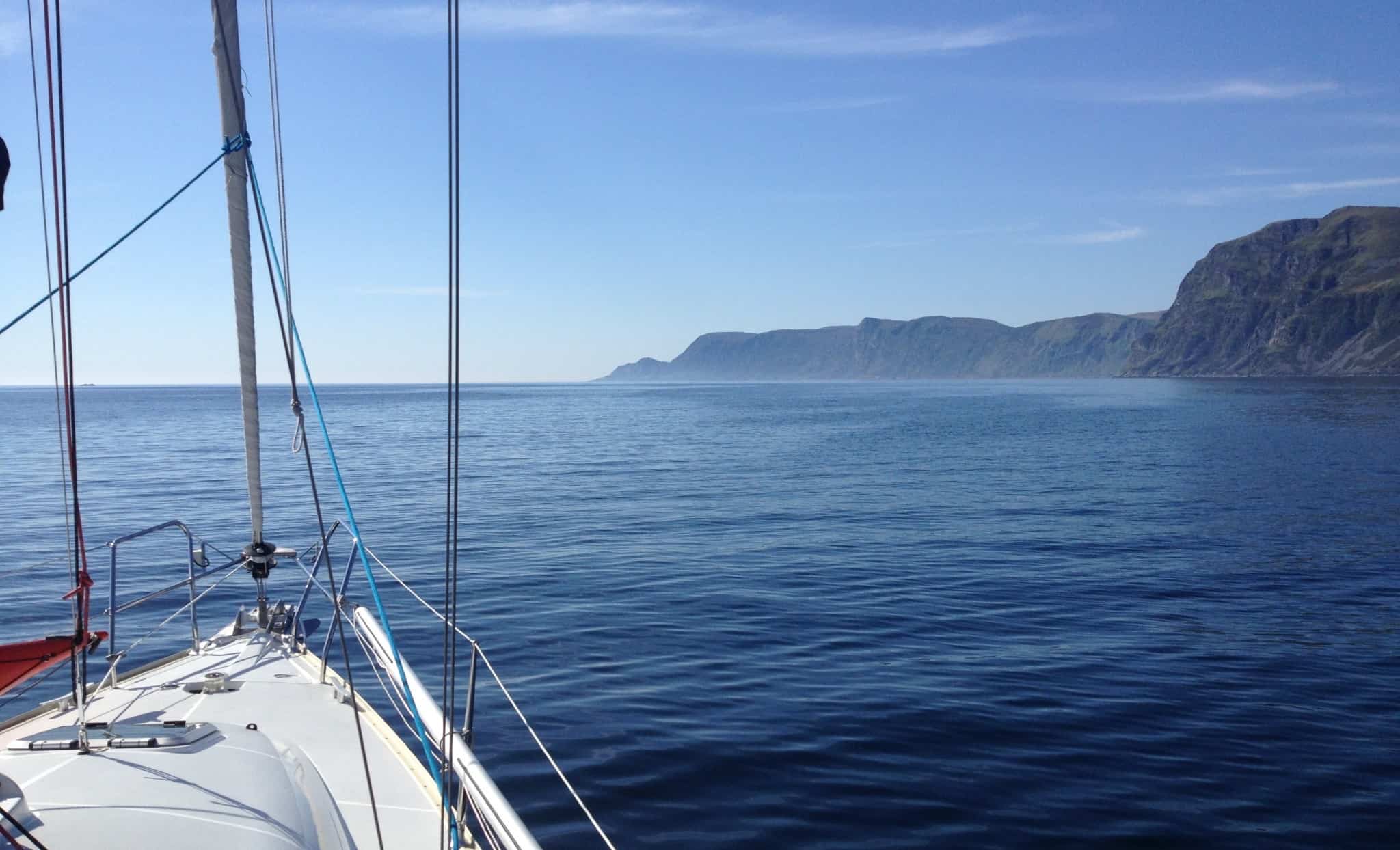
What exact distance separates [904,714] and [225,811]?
27.2ft

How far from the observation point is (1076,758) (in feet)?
32.1

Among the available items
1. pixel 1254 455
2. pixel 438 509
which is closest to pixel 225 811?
pixel 438 509

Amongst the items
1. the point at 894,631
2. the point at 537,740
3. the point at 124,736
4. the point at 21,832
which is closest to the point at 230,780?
the point at 21,832

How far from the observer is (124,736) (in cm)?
498

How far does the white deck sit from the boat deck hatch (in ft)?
0.19

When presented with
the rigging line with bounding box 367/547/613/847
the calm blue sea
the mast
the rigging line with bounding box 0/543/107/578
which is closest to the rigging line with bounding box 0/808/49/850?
the rigging line with bounding box 367/547/613/847

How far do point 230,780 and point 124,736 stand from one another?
105 centimetres

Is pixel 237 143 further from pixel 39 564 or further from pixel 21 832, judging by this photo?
pixel 39 564

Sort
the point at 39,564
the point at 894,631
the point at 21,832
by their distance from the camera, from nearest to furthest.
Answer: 1. the point at 21,832
2. the point at 39,564
3. the point at 894,631

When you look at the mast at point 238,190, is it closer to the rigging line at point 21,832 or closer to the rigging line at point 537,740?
the rigging line at point 537,740

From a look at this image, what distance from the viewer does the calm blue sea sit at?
8.88 meters

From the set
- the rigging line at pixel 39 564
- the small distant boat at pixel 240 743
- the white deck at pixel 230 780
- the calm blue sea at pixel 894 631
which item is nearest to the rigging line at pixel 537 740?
the small distant boat at pixel 240 743

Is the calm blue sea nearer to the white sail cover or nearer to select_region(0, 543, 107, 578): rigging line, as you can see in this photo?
select_region(0, 543, 107, 578): rigging line

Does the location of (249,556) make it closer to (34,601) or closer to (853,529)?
(34,601)
